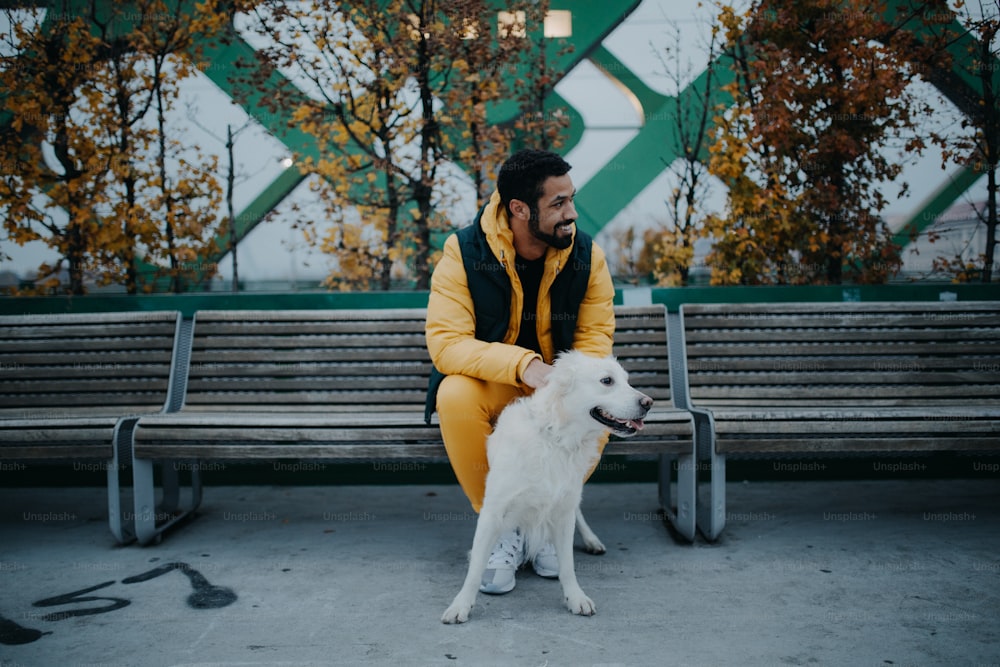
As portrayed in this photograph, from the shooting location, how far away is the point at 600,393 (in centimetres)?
258

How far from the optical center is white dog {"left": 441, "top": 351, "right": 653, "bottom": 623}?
2.60 m

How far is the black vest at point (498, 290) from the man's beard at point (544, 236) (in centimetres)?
15

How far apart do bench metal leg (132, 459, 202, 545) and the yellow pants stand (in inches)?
59.9

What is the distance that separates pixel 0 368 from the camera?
3934 mm

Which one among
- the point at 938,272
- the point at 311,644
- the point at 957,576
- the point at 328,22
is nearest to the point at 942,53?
the point at 938,272

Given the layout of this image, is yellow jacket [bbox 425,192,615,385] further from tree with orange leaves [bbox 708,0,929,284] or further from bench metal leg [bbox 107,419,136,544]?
tree with orange leaves [bbox 708,0,929,284]

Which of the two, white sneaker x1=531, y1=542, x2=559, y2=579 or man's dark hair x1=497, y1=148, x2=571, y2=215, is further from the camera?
white sneaker x1=531, y1=542, x2=559, y2=579

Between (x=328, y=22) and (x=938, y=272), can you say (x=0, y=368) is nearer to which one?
(x=328, y=22)

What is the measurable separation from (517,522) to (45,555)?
7.56ft

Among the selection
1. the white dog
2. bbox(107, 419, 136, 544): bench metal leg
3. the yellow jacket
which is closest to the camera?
the white dog

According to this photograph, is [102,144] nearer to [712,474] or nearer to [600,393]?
[600,393]

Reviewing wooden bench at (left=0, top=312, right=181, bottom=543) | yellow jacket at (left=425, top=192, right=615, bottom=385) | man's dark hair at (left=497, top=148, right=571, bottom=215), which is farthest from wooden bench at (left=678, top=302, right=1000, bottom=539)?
wooden bench at (left=0, top=312, right=181, bottom=543)

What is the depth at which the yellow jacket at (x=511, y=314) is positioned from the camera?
2.88 meters

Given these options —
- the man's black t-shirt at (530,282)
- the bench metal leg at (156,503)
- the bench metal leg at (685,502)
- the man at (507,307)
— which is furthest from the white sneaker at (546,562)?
the bench metal leg at (156,503)
